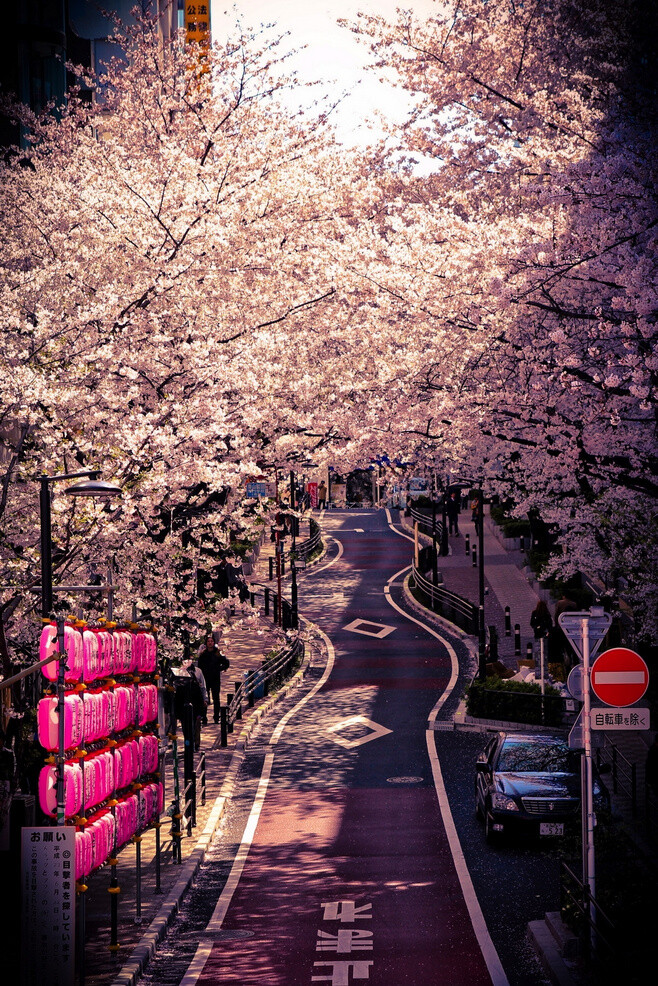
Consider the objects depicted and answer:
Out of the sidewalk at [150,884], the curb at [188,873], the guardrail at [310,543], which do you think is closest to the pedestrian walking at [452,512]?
the guardrail at [310,543]

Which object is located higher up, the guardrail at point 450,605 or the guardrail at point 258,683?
the guardrail at point 450,605

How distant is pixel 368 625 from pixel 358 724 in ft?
47.2

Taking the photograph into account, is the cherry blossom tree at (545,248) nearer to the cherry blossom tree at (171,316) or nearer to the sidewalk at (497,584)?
the cherry blossom tree at (171,316)

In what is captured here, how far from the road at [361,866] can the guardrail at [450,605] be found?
237 inches

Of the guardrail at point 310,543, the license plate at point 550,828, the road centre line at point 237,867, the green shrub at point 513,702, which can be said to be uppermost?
the guardrail at point 310,543

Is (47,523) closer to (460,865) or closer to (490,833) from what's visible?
(460,865)

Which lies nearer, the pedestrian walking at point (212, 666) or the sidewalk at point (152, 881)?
the sidewalk at point (152, 881)

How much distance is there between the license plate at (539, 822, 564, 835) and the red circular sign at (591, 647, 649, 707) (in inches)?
240

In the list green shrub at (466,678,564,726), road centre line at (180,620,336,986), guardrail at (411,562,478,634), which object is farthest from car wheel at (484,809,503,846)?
guardrail at (411,562,478,634)

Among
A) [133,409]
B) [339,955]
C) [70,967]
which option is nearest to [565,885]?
[339,955]

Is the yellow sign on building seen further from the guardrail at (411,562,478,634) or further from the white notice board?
the white notice board

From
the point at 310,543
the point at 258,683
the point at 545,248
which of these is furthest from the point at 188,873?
the point at 310,543

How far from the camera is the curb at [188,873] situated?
1388 cm

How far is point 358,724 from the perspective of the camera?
2942cm
